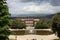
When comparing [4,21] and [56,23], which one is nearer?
[4,21]

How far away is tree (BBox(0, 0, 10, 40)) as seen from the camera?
1814 centimetres

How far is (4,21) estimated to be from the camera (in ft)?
60.2

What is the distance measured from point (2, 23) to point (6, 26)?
41 centimetres

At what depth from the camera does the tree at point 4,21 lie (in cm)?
1814

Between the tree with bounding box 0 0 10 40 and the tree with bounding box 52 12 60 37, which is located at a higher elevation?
the tree with bounding box 0 0 10 40

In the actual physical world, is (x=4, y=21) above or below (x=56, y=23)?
above

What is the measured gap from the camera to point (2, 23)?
18375 millimetres

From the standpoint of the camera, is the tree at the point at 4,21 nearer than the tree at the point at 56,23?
Yes

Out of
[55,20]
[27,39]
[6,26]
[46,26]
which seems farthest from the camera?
[46,26]

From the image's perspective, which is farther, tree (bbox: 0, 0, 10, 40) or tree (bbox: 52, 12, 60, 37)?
tree (bbox: 52, 12, 60, 37)

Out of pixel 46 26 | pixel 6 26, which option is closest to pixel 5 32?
pixel 6 26

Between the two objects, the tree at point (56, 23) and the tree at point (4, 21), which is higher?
the tree at point (4, 21)

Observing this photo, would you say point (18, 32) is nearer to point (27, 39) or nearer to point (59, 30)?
point (27, 39)

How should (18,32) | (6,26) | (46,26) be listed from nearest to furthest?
(6,26)
(18,32)
(46,26)
